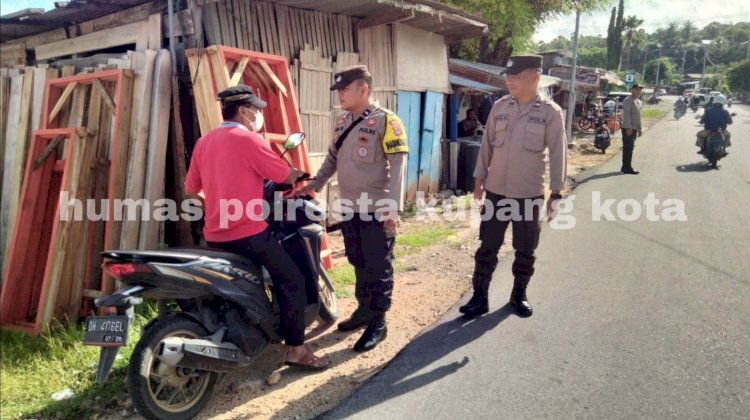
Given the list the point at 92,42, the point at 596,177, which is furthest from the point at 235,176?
the point at 596,177

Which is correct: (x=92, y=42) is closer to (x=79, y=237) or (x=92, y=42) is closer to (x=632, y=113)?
(x=79, y=237)

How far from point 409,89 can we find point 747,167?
8.82m

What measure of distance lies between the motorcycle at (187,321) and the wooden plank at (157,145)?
2.05 metres

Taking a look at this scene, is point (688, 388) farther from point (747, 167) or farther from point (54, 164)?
point (747, 167)

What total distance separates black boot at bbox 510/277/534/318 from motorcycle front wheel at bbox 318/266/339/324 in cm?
150

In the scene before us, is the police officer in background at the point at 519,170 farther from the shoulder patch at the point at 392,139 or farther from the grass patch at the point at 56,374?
the grass patch at the point at 56,374

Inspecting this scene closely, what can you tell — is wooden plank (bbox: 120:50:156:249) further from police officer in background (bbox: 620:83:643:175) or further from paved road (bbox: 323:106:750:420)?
police officer in background (bbox: 620:83:643:175)

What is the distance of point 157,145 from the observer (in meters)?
4.97

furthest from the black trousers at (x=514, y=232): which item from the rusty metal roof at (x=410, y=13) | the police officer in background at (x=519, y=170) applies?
the rusty metal roof at (x=410, y=13)

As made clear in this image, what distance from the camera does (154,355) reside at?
105 inches

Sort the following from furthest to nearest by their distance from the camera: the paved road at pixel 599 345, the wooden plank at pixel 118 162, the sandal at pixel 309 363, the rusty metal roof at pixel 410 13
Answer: the rusty metal roof at pixel 410 13 < the wooden plank at pixel 118 162 < the sandal at pixel 309 363 < the paved road at pixel 599 345

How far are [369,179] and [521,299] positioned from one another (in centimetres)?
172

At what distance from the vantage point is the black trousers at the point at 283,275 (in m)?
3.16

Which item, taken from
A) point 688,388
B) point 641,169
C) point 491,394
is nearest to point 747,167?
point 641,169
